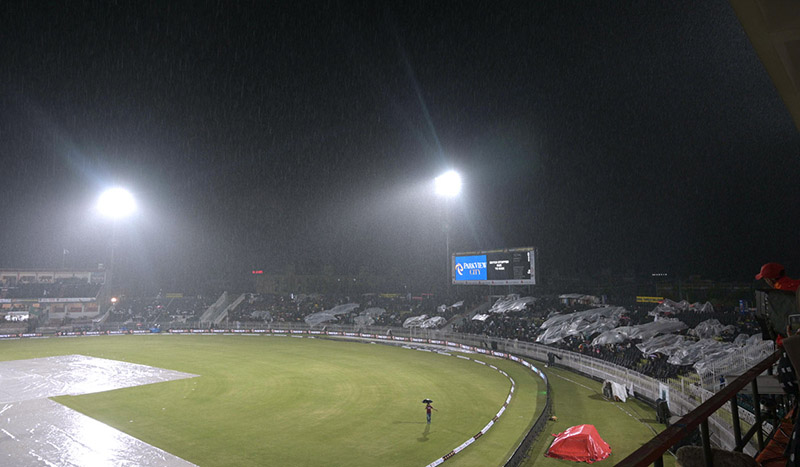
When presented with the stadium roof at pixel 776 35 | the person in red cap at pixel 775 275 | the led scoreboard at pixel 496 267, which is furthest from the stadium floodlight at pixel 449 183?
the stadium roof at pixel 776 35

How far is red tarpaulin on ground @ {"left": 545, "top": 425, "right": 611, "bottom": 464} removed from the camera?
1249 centimetres

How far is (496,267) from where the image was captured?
1494 inches

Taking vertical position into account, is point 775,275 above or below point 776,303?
above

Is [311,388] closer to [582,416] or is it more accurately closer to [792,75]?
[582,416]

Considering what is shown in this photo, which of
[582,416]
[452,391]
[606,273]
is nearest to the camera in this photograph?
[582,416]

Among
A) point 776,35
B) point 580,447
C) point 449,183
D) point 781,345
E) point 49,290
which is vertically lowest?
point 580,447

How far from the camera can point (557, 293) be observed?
152 ft

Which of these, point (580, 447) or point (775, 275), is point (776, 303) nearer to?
point (775, 275)

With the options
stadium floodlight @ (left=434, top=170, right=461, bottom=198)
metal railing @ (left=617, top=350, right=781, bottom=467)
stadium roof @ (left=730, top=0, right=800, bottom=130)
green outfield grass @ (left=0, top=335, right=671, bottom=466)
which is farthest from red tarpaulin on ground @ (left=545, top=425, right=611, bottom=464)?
stadium floodlight @ (left=434, top=170, right=461, bottom=198)

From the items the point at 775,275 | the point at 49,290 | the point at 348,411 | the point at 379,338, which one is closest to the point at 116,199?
the point at 49,290

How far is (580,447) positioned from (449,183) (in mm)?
30003

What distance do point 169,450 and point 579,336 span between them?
964 inches

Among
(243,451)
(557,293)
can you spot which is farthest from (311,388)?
(557,293)

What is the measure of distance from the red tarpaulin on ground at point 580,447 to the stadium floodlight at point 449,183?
29032mm
